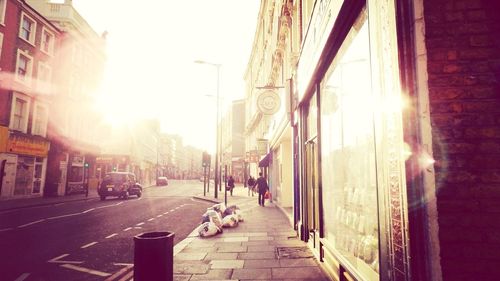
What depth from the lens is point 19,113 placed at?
2150 cm

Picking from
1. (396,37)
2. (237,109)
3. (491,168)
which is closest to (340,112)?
(396,37)

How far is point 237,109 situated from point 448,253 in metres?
54.4

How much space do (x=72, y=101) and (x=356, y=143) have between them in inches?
1105

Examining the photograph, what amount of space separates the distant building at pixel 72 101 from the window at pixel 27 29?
3009mm

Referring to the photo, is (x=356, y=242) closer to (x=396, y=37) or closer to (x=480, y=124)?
(x=480, y=124)

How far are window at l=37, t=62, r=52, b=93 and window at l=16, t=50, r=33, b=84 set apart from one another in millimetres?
1005

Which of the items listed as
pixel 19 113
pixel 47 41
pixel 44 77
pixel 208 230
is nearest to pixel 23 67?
pixel 44 77

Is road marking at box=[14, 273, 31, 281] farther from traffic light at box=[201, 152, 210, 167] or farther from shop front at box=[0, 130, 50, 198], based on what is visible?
→ traffic light at box=[201, 152, 210, 167]

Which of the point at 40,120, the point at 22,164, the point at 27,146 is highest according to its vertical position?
the point at 40,120

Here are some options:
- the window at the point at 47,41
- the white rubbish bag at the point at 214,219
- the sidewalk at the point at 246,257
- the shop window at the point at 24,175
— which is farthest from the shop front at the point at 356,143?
the window at the point at 47,41

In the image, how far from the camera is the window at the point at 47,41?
2366cm

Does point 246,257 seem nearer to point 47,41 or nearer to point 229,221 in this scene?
point 229,221

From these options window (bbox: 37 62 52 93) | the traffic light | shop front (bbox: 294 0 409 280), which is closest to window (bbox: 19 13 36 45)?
window (bbox: 37 62 52 93)

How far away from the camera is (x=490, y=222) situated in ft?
7.84
